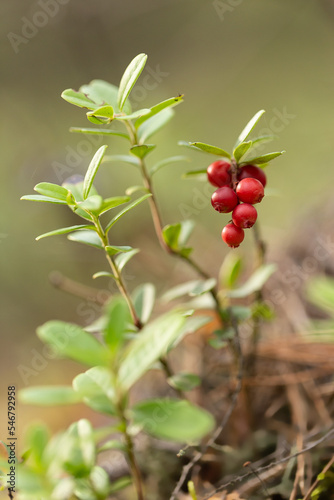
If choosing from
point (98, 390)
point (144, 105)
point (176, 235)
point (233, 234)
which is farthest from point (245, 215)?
point (144, 105)

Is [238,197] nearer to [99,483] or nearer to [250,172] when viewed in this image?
[250,172]

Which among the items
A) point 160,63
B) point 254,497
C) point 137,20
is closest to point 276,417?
point 254,497

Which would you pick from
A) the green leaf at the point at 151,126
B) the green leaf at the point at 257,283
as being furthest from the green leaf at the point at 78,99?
the green leaf at the point at 257,283

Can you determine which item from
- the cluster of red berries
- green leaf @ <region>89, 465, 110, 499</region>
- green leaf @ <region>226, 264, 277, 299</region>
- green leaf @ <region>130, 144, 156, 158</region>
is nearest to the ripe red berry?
the cluster of red berries

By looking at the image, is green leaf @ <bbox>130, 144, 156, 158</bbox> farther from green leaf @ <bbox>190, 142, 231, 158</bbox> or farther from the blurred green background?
the blurred green background

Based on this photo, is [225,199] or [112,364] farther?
[225,199]

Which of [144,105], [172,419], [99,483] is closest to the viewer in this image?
[172,419]
